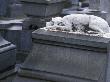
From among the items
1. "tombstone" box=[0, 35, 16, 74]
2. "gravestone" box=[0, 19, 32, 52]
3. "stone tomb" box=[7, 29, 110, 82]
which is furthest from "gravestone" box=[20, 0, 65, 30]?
"stone tomb" box=[7, 29, 110, 82]

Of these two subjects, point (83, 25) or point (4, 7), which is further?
point (4, 7)

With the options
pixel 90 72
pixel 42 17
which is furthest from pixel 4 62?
pixel 42 17

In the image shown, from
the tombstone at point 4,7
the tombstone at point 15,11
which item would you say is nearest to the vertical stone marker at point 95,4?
the tombstone at point 15,11

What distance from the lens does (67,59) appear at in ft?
18.0

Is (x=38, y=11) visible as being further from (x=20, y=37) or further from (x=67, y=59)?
(x=67, y=59)

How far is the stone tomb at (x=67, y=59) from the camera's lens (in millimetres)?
5301

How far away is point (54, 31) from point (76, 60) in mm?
688

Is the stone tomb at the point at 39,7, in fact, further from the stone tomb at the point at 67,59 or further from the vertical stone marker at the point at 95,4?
the stone tomb at the point at 67,59

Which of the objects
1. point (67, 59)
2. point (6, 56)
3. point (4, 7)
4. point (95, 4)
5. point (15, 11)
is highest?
point (95, 4)

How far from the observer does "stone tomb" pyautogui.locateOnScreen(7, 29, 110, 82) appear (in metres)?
5.30

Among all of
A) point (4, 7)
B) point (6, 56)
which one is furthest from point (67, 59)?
point (4, 7)

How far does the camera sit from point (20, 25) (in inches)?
385

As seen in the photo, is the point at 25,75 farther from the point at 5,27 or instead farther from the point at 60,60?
the point at 5,27

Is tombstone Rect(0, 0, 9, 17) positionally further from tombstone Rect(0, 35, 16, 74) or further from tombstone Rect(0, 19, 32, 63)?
tombstone Rect(0, 35, 16, 74)
